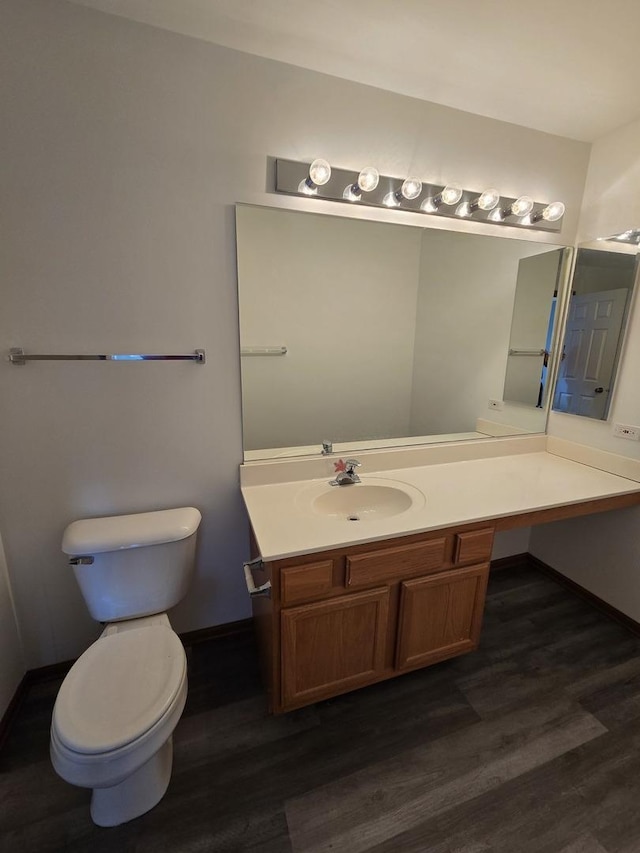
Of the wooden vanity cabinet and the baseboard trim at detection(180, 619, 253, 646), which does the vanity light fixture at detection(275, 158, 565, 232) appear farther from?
the baseboard trim at detection(180, 619, 253, 646)

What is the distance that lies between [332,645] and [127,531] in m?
0.85

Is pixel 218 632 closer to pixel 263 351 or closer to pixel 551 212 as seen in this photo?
pixel 263 351

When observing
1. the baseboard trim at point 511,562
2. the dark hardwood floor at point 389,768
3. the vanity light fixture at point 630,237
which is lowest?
the dark hardwood floor at point 389,768

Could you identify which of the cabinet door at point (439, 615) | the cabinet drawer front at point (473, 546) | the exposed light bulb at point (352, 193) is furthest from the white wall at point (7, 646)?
the exposed light bulb at point (352, 193)

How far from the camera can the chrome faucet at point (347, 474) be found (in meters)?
1.61

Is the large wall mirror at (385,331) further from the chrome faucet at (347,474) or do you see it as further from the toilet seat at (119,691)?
the toilet seat at (119,691)

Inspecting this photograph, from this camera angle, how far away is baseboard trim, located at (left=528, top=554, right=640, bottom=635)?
6.15 feet

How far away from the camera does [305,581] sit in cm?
116

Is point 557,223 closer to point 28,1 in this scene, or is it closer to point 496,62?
point 496,62

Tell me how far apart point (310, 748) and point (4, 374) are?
1.72 metres

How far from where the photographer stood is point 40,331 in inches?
49.9

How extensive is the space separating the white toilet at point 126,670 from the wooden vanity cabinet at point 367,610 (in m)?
0.33

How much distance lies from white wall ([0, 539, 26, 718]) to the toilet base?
537mm

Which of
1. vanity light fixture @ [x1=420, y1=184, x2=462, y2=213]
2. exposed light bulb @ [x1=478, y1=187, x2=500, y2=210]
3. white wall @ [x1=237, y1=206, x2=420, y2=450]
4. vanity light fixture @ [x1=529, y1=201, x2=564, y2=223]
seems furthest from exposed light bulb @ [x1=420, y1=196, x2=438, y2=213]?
vanity light fixture @ [x1=529, y1=201, x2=564, y2=223]
